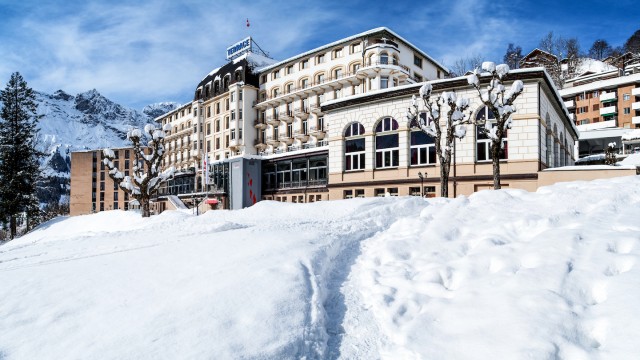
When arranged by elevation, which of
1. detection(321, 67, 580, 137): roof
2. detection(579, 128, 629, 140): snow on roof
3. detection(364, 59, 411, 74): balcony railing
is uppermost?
detection(364, 59, 411, 74): balcony railing

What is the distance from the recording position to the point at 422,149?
26250 millimetres

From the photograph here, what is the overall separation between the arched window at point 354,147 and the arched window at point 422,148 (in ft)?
13.3

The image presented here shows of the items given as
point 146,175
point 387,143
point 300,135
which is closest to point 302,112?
point 300,135

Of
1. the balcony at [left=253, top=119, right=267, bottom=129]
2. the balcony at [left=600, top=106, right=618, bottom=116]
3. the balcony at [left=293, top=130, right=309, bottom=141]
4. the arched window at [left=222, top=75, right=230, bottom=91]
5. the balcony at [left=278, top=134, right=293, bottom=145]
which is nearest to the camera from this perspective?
the balcony at [left=293, top=130, right=309, bottom=141]

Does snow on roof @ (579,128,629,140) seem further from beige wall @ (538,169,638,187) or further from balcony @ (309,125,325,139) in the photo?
beige wall @ (538,169,638,187)

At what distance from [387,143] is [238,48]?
141 ft

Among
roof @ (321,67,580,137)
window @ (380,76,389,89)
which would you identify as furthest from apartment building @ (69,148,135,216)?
roof @ (321,67,580,137)

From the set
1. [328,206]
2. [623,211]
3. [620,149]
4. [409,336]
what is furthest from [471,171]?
[620,149]

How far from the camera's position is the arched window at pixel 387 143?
27.1 metres

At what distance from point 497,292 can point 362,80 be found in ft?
132

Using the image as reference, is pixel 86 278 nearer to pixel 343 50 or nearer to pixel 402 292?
pixel 402 292

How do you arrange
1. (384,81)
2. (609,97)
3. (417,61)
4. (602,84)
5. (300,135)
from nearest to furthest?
(384,81)
(417,61)
(300,135)
(609,97)
(602,84)

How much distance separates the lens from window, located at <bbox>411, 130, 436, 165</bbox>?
2591 centimetres

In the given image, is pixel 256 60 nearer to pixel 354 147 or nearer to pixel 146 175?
pixel 354 147
